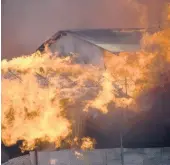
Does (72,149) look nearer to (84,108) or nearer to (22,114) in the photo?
(84,108)

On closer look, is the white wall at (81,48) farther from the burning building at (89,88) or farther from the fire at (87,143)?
the fire at (87,143)

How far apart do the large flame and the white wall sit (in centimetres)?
7

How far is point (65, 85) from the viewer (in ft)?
9.71

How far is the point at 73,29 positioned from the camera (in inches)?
116

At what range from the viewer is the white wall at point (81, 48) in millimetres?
2938

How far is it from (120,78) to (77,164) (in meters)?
1.03

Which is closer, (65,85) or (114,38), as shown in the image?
(65,85)

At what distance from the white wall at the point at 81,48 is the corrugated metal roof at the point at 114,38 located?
52 mm

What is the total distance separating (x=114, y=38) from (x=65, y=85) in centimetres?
73

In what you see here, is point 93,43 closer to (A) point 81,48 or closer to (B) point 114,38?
(A) point 81,48

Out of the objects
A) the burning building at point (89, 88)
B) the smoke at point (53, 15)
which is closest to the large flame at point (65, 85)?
the burning building at point (89, 88)

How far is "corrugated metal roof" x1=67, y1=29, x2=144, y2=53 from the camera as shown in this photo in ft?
9.74

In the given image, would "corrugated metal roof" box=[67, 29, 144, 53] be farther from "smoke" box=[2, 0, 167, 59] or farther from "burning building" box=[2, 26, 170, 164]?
"smoke" box=[2, 0, 167, 59]

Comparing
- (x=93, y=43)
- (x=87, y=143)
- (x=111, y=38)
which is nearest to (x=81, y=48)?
(x=93, y=43)
